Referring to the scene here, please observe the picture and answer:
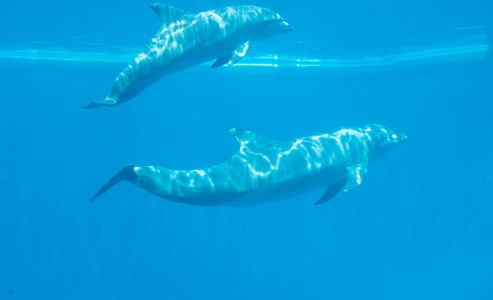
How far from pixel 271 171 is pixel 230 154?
1310cm

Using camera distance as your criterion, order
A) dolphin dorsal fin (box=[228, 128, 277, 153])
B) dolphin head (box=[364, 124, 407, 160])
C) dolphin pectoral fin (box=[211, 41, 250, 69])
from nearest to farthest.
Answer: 1. dolphin pectoral fin (box=[211, 41, 250, 69])
2. dolphin dorsal fin (box=[228, 128, 277, 153])
3. dolphin head (box=[364, 124, 407, 160])

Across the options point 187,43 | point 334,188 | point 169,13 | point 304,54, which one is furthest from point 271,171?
point 304,54

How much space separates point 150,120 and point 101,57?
3.37 metres

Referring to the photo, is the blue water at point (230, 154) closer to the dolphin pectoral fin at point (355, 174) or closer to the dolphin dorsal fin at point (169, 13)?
the dolphin pectoral fin at point (355, 174)

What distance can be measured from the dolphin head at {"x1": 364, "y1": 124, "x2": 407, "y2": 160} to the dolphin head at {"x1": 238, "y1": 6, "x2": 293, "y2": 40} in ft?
10.5

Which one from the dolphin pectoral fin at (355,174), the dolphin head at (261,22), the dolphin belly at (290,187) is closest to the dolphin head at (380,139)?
the dolphin pectoral fin at (355,174)

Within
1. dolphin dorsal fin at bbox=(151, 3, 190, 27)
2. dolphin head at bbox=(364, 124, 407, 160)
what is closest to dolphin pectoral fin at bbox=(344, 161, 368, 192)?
dolphin head at bbox=(364, 124, 407, 160)

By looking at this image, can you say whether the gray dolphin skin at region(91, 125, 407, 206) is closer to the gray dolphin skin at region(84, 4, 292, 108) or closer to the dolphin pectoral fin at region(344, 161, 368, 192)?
the dolphin pectoral fin at region(344, 161, 368, 192)

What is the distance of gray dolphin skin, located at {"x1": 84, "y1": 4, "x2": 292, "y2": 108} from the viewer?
6923mm

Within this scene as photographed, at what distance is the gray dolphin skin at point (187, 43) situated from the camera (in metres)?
6.92

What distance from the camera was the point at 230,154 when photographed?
21156mm

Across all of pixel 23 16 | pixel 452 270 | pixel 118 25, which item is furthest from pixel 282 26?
pixel 452 270

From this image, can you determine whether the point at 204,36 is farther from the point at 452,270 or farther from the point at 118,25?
the point at 452,270

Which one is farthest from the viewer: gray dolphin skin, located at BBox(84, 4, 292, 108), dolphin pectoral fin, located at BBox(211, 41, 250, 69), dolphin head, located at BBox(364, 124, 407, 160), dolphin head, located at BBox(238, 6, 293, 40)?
dolphin head, located at BBox(364, 124, 407, 160)
